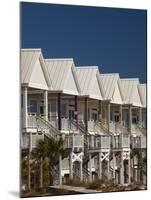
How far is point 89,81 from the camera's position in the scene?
11531mm

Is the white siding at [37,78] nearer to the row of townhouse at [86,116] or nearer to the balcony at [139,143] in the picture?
the row of townhouse at [86,116]

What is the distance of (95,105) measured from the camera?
1154 cm

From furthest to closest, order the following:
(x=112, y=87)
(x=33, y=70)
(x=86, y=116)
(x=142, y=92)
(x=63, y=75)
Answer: (x=142, y=92) < (x=112, y=87) < (x=86, y=116) < (x=63, y=75) < (x=33, y=70)

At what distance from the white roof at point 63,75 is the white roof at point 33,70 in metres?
0.10

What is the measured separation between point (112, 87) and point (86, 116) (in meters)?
0.66

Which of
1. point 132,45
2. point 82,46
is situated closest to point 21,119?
point 82,46

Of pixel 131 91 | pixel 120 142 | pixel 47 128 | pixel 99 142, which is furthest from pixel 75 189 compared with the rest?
pixel 131 91

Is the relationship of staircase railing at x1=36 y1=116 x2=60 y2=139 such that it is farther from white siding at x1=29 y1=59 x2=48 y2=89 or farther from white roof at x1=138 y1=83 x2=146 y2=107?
white roof at x1=138 y1=83 x2=146 y2=107

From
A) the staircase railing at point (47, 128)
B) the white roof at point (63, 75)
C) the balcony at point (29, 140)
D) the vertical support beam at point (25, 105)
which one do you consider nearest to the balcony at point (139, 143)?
the white roof at point (63, 75)

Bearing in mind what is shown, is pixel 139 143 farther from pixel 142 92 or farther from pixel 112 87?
pixel 112 87

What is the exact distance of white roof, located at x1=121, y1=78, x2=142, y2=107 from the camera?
11.8m

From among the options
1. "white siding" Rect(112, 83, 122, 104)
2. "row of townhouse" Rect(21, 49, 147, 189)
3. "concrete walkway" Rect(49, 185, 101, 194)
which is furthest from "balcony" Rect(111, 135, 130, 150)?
"concrete walkway" Rect(49, 185, 101, 194)

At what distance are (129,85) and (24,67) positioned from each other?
184 centimetres

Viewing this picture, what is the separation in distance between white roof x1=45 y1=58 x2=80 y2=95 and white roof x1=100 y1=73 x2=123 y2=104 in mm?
465
